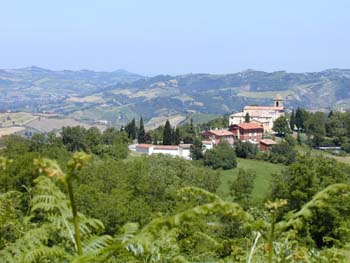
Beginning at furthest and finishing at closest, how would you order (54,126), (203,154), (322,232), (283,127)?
(54,126)
(283,127)
(203,154)
(322,232)

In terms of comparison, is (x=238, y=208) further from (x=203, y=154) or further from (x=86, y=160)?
(x=203, y=154)

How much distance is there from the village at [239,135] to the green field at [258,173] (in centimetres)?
694

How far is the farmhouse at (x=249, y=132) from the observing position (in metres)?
90.8

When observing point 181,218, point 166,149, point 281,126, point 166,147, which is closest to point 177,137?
point 166,147

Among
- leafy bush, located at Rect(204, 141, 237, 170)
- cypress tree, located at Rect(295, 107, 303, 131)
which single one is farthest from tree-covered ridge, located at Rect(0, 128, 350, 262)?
cypress tree, located at Rect(295, 107, 303, 131)

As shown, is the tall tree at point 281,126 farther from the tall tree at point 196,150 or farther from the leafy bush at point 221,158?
the leafy bush at point 221,158

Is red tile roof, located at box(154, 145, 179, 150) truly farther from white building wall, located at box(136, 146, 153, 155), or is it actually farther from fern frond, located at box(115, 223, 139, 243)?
fern frond, located at box(115, 223, 139, 243)

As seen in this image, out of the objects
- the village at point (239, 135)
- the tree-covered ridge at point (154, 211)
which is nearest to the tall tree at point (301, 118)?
the village at point (239, 135)

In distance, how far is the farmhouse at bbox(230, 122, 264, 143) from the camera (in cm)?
9081

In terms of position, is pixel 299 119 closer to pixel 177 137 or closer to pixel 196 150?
pixel 177 137

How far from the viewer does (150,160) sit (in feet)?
169

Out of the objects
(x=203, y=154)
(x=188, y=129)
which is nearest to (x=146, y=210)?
(x=203, y=154)

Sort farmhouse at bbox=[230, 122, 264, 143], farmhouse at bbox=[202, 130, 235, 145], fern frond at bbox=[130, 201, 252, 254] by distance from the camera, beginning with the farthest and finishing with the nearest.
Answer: farmhouse at bbox=[230, 122, 264, 143]
farmhouse at bbox=[202, 130, 235, 145]
fern frond at bbox=[130, 201, 252, 254]

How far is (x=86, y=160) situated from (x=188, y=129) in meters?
86.8
